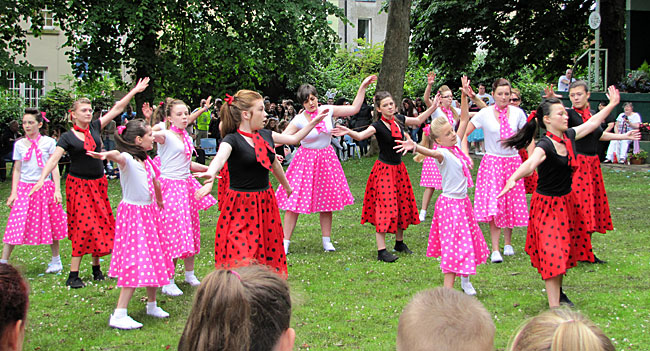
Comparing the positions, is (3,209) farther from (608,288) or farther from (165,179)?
(608,288)

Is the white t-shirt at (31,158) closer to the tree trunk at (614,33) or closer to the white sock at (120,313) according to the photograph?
the white sock at (120,313)

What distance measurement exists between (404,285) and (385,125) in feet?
7.53

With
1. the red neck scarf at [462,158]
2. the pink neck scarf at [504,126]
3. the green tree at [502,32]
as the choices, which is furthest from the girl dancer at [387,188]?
the green tree at [502,32]

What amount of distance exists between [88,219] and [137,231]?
1.78m

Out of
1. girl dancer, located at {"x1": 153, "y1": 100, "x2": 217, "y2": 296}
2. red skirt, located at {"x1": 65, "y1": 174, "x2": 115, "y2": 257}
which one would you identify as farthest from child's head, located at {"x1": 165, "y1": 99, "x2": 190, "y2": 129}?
red skirt, located at {"x1": 65, "y1": 174, "x2": 115, "y2": 257}

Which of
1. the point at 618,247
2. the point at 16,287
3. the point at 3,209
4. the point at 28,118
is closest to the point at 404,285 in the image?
the point at 618,247

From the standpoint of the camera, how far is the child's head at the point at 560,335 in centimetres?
210

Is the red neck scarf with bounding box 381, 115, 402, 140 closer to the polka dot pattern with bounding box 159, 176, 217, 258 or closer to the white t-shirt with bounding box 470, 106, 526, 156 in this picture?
the white t-shirt with bounding box 470, 106, 526, 156

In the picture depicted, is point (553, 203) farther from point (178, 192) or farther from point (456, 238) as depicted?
point (178, 192)

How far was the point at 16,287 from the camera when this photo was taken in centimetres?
218

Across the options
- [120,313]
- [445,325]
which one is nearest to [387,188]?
[120,313]

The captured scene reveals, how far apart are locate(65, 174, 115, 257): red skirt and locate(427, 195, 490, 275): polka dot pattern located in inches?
154

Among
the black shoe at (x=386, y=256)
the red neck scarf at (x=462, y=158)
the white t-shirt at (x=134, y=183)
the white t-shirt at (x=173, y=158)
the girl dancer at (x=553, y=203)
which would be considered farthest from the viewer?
the black shoe at (x=386, y=256)

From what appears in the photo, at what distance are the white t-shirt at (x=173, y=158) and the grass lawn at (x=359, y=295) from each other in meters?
1.35
